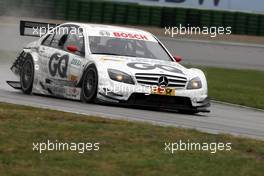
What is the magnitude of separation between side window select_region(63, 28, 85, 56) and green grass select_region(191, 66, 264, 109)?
4095mm

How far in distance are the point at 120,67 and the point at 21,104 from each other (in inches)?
65.7

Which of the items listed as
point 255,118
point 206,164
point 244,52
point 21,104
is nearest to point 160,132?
point 206,164

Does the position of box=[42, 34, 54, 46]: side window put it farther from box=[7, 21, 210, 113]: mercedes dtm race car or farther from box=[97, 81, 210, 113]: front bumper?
box=[97, 81, 210, 113]: front bumper

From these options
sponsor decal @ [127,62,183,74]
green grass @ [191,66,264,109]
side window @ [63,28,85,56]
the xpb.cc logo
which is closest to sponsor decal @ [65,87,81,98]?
the xpb.cc logo

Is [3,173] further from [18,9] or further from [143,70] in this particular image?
[18,9]

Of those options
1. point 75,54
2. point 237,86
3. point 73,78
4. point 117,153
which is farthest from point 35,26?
point 117,153

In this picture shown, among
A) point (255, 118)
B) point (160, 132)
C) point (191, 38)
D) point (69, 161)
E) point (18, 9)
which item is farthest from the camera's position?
point (18, 9)

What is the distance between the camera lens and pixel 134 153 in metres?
8.07

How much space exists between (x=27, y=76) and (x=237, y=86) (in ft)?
26.0

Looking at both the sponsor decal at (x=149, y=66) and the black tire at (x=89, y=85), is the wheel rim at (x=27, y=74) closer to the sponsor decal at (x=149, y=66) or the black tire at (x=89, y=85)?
the black tire at (x=89, y=85)

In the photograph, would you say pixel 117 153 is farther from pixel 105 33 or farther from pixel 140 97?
pixel 105 33

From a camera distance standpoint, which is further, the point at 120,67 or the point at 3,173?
the point at 120,67

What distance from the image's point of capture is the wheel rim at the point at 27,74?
1509 centimetres

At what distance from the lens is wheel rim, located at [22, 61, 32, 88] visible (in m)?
15.1
